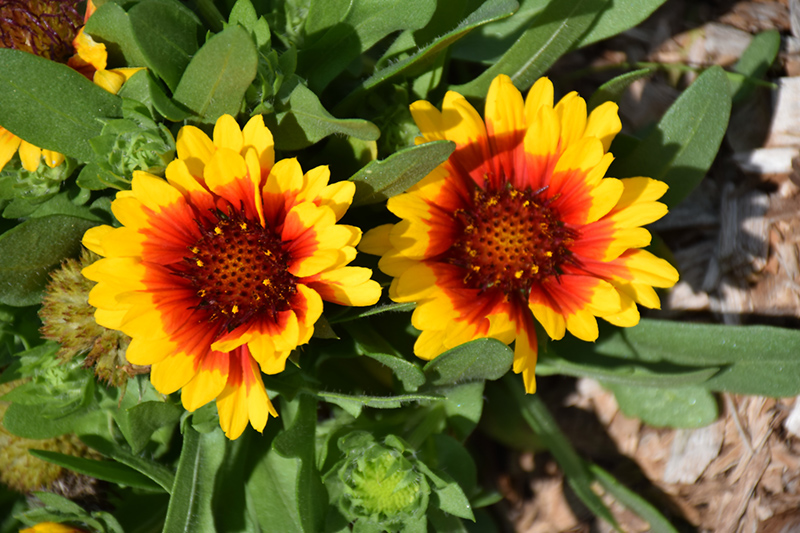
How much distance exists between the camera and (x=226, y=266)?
5.17 ft

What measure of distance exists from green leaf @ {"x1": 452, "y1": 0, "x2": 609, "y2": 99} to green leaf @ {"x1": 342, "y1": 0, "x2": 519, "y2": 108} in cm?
16

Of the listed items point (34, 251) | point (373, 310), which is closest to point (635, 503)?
point (373, 310)

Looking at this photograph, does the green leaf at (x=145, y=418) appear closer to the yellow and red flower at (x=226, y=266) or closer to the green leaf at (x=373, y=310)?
the yellow and red flower at (x=226, y=266)

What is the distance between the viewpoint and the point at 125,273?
142 cm

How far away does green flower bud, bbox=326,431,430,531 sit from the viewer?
162 centimetres

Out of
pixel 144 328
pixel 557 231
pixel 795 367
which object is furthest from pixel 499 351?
pixel 795 367

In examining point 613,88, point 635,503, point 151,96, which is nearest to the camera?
point 151,96

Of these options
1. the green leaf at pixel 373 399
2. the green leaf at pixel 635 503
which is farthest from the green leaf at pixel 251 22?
the green leaf at pixel 635 503

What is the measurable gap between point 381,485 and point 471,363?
384 mm

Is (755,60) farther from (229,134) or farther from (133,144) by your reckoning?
(133,144)

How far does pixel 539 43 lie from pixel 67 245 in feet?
4.51

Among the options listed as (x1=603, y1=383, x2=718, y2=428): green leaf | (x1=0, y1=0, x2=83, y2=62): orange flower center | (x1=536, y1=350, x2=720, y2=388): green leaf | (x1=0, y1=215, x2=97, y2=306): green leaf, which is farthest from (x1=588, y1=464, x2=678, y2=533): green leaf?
(x1=0, y1=0, x2=83, y2=62): orange flower center

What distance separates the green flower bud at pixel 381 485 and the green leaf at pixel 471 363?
222mm

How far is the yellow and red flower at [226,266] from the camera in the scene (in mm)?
1398
